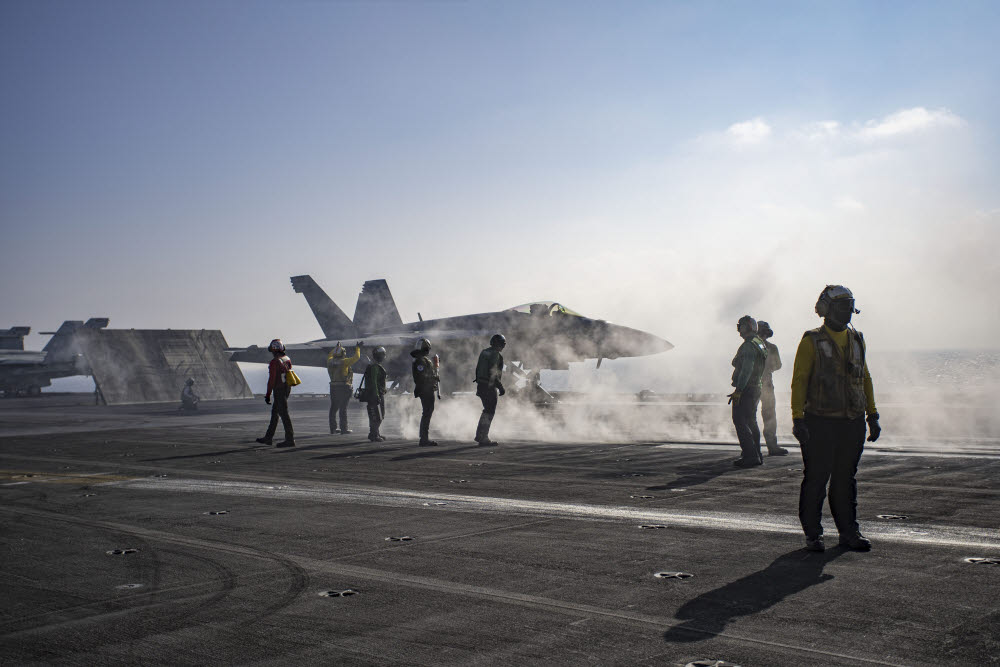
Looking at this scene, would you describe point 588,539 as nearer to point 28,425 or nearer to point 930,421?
point 930,421

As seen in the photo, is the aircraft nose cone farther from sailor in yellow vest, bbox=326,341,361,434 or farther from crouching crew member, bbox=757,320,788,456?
crouching crew member, bbox=757,320,788,456

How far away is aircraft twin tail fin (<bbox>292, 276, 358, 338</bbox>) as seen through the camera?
4231 centimetres

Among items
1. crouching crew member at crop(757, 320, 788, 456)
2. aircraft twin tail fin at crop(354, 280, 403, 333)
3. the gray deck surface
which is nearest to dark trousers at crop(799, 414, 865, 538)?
the gray deck surface

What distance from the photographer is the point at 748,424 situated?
41.3 ft

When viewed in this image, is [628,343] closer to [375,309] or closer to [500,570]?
[375,309]

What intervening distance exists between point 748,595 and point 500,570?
1.85 metres

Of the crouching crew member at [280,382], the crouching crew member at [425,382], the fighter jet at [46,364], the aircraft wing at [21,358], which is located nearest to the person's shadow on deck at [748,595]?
the crouching crew member at [425,382]

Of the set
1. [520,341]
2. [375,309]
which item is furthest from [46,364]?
[520,341]

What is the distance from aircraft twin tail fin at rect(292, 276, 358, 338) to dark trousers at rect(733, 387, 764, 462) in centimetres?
3176

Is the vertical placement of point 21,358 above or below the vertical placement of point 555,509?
above

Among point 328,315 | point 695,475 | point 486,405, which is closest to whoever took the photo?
point 695,475

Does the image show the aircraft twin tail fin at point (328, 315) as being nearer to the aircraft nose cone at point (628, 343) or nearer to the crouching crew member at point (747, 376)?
the aircraft nose cone at point (628, 343)

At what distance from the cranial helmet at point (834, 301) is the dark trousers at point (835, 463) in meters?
0.94

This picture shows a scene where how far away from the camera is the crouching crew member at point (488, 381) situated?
16.5 metres
